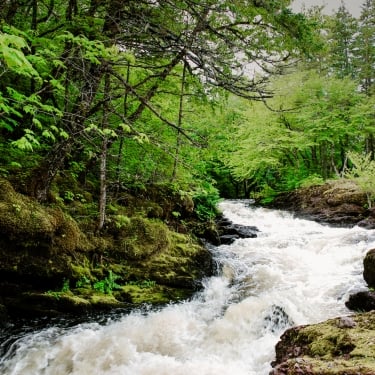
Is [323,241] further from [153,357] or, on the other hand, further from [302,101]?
[302,101]

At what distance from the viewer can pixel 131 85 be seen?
20.9 ft

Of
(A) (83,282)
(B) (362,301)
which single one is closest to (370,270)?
(B) (362,301)

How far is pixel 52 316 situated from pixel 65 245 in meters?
1.20

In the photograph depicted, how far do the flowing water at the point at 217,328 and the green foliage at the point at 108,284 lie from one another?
628mm

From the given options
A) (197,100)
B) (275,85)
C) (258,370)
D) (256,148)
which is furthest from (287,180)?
(258,370)

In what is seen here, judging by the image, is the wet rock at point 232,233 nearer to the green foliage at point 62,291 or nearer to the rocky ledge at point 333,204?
the rocky ledge at point 333,204

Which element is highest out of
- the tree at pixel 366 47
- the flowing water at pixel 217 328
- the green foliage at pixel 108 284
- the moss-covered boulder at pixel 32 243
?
the tree at pixel 366 47

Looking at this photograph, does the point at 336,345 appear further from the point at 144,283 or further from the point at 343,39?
the point at 343,39

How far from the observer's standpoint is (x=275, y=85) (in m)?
20.5

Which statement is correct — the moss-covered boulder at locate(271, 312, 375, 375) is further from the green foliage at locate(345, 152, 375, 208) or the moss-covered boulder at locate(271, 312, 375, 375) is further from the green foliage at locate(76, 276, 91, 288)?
the green foliage at locate(345, 152, 375, 208)

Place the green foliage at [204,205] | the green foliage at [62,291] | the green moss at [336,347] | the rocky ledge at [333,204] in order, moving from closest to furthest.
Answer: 1. the green moss at [336,347]
2. the green foliage at [62,291]
3. the green foliage at [204,205]
4. the rocky ledge at [333,204]

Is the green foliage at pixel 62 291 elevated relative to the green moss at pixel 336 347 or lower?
lower

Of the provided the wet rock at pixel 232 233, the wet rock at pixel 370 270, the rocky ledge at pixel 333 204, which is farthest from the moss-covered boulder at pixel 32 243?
the rocky ledge at pixel 333 204

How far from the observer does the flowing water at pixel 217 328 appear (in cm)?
444
